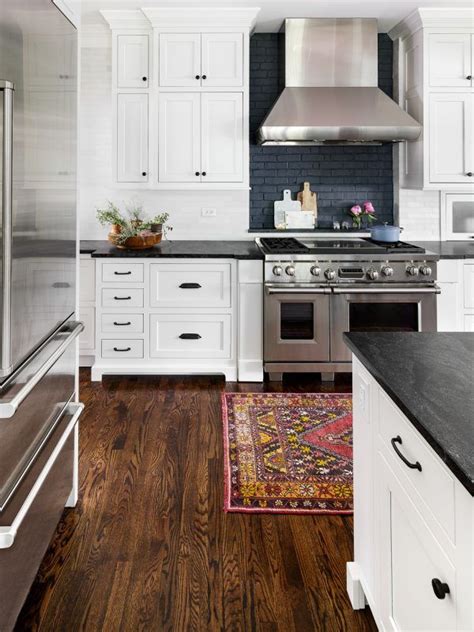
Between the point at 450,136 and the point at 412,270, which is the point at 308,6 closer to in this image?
the point at 450,136

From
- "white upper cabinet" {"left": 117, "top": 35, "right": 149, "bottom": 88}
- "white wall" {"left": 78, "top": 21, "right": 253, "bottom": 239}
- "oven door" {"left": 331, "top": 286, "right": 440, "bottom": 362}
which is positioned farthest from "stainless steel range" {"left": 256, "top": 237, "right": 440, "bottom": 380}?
"white upper cabinet" {"left": 117, "top": 35, "right": 149, "bottom": 88}

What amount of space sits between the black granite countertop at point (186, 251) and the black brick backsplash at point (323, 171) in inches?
24.6

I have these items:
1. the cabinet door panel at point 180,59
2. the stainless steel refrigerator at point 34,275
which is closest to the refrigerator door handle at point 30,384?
the stainless steel refrigerator at point 34,275

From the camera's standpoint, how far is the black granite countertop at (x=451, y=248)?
4.72 metres

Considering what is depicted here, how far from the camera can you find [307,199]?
18.0ft

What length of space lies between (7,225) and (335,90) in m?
4.05

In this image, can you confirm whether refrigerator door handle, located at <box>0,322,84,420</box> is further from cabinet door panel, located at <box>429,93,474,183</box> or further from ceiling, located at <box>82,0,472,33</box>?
cabinet door panel, located at <box>429,93,474,183</box>

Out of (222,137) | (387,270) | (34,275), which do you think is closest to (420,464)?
(34,275)

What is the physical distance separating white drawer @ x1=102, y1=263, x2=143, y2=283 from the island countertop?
0.26 feet

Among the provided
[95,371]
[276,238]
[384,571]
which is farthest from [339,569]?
[276,238]

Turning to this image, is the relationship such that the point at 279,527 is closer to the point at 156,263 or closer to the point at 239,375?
the point at 239,375

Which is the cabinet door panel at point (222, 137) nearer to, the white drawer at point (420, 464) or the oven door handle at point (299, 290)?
the oven door handle at point (299, 290)

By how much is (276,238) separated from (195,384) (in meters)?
1.50

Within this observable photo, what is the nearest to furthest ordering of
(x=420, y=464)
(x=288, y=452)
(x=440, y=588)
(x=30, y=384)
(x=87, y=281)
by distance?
(x=440, y=588)
(x=420, y=464)
(x=30, y=384)
(x=288, y=452)
(x=87, y=281)
